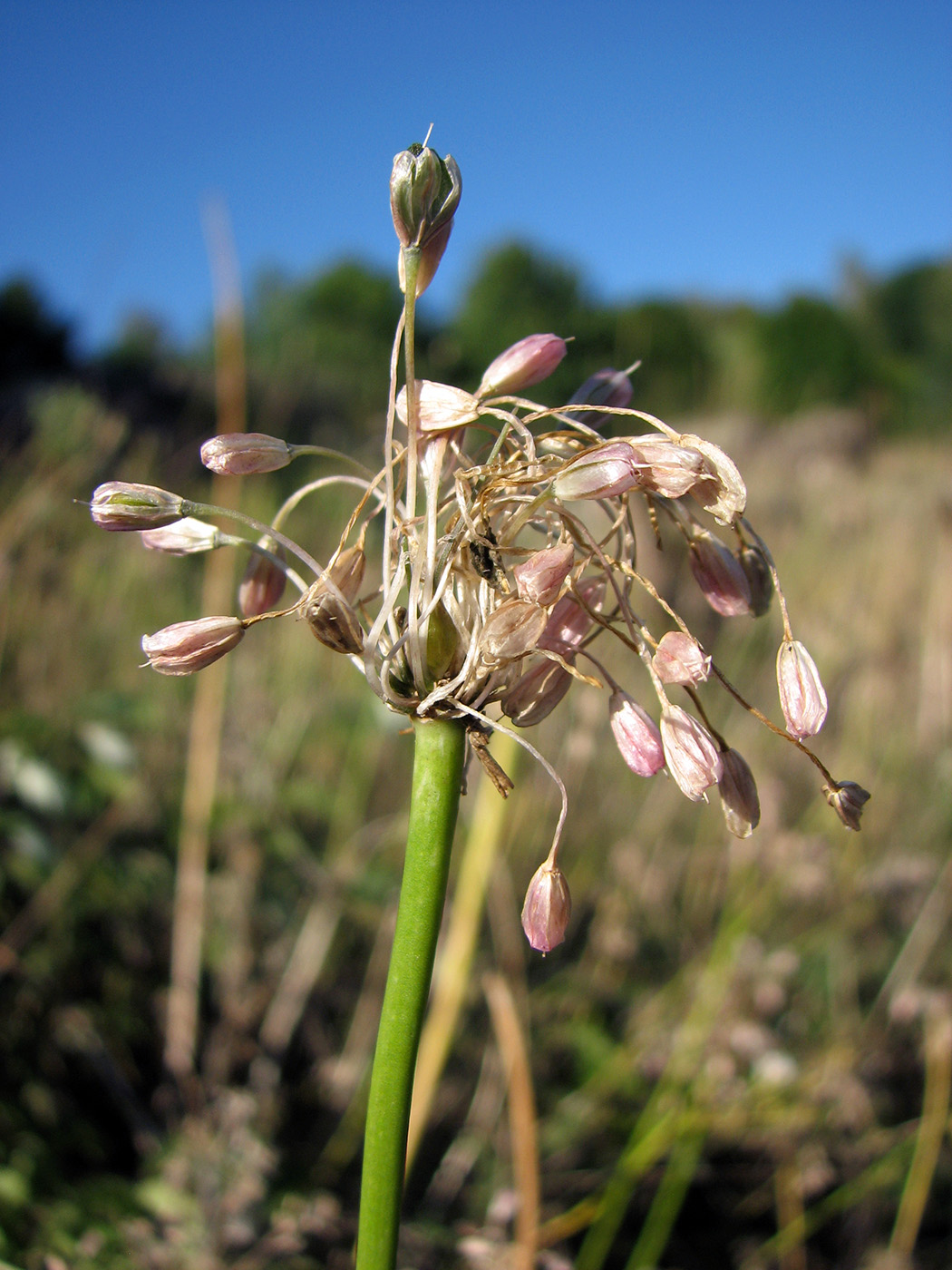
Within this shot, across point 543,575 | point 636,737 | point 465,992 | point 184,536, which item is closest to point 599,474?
point 543,575

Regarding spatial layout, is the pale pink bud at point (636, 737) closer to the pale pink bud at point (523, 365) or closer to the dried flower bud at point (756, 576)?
the dried flower bud at point (756, 576)

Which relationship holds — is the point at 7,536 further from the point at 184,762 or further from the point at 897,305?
the point at 897,305

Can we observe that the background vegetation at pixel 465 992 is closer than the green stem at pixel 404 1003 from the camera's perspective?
No

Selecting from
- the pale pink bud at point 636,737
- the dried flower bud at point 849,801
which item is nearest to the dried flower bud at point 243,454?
the pale pink bud at point 636,737

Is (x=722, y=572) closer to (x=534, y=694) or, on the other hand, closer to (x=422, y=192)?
(x=534, y=694)

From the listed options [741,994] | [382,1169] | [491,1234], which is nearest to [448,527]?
[382,1169]

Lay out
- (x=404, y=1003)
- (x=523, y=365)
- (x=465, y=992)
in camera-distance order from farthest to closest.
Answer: (x=465, y=992) < (x=523, y=365) < (x=404, y=1003)

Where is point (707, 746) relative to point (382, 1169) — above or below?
above
